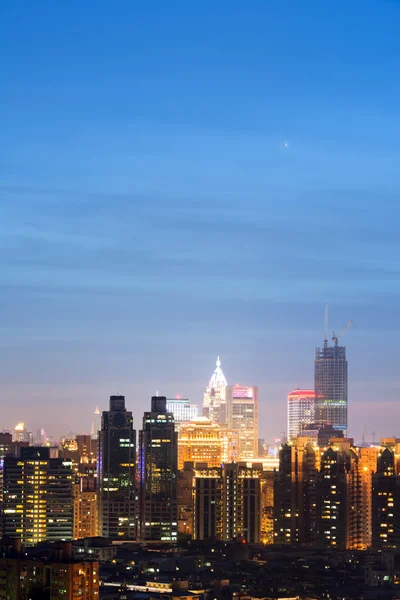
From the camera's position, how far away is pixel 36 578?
668 inches

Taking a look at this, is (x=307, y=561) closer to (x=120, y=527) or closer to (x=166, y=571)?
(x=166, y=571)

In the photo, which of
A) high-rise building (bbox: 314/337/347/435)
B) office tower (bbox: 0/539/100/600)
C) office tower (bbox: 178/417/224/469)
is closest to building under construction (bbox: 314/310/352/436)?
high-rise building (bbox: 314/337/347/435)

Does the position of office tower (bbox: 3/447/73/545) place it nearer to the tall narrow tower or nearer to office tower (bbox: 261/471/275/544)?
office tower (bbox: 261/471/275/544)

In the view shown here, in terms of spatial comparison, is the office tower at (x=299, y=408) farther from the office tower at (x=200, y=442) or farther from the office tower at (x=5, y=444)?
the office tower at (x=5, y=444)

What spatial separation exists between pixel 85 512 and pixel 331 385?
23260 mm

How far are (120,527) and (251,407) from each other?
22572 mm

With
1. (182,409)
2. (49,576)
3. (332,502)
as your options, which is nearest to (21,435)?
(182,409)

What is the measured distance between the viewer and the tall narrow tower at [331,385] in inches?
2169

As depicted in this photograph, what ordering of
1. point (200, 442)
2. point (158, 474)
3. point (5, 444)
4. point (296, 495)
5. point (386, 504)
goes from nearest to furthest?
point (386, 504), point (296, 495), point (158, 474), point (5, 444), point (200, 442)

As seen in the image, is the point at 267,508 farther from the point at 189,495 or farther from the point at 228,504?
the point at 189,495

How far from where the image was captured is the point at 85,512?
109 ft

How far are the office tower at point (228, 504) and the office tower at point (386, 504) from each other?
2569 mm

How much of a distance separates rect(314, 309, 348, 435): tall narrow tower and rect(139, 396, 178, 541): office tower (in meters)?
20.3

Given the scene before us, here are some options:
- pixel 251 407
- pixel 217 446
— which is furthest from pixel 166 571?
pixel 251 407
